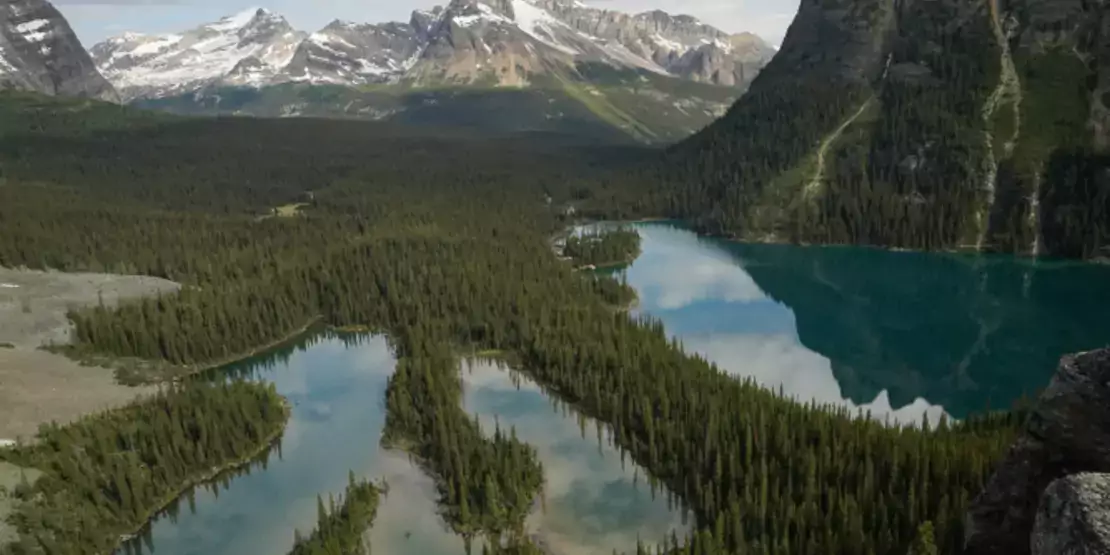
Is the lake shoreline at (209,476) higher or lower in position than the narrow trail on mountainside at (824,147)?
lower

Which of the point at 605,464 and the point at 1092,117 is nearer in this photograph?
the point at 605,464

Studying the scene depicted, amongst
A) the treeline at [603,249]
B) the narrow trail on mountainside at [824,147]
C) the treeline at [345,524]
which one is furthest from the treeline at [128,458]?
the narrow trail on mountainside at [824,147]

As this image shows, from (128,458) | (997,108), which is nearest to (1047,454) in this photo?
(128,458)

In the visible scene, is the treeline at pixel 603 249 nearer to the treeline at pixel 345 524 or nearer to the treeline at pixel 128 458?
the treeline at pixel 128 458

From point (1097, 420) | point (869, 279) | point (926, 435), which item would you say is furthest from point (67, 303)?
point (869, 279)

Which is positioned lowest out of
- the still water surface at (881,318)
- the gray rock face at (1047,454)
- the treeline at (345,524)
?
the treeline at (345,524)

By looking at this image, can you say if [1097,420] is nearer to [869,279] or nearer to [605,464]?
[605,464]

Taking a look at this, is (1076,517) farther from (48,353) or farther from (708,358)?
(48,353)
